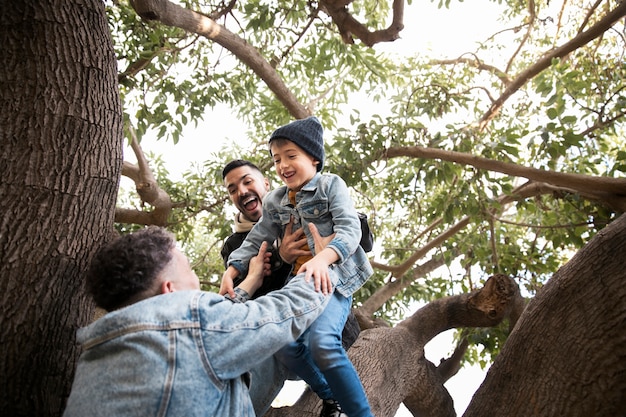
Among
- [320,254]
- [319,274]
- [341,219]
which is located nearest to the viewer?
[319,274]

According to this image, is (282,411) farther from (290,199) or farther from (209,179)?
(209,179)

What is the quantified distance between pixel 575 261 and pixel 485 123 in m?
3.80

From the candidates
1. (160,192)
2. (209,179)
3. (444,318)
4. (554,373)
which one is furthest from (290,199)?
(209,179)

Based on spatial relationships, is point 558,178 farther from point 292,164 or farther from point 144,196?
point 144,196

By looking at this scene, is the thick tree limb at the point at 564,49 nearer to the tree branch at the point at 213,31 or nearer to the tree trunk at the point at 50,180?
the tree branch at the point at 213,31

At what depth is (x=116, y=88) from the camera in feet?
6.26

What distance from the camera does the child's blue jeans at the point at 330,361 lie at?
190 centimetres

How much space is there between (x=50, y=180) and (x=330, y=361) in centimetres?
110

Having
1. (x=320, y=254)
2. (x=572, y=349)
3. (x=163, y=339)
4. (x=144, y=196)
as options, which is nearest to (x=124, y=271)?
(x=163, y=339)

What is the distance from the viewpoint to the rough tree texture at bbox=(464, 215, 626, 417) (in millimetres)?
1798

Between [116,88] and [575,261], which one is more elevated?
[116,88]

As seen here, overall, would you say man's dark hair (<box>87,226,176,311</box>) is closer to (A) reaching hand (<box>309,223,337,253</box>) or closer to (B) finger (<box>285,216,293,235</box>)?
(A) reaching hand (<box>309,223,337,253</box>)

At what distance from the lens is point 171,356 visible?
4.14 feet

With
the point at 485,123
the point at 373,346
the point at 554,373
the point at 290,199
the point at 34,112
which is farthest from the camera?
the point at 485,123
